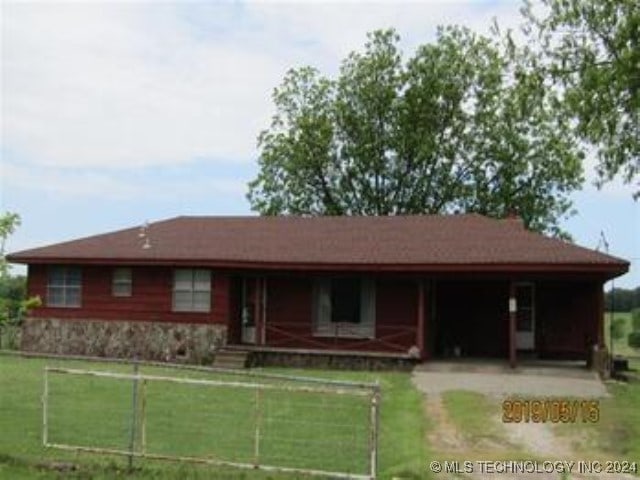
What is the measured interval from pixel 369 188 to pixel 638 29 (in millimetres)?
29067

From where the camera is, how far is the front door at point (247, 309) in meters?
25.4

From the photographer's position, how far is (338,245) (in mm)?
25141

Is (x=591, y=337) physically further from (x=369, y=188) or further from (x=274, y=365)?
(x=369, y=188)

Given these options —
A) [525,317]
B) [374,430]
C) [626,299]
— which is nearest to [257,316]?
[525,317]

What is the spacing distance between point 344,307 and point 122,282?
6.39m

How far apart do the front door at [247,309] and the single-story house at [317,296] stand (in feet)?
0.09

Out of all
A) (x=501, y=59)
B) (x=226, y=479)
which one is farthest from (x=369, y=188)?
(x=226, y=479)

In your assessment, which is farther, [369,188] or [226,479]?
[369,188]

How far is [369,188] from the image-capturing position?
45.4 meters

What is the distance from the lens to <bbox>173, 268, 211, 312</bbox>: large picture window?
25125 mm

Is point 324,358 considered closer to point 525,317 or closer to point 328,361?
point 328,361

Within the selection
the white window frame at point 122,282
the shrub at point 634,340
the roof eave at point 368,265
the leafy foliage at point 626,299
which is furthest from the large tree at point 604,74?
the leafy foliage at point 626,299
